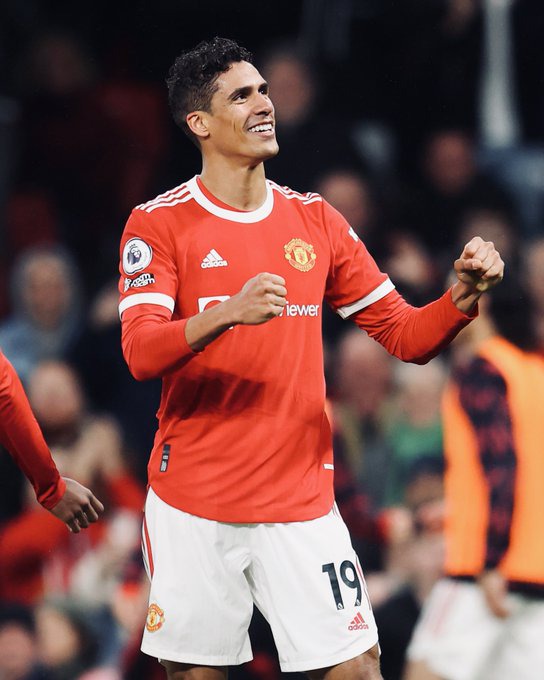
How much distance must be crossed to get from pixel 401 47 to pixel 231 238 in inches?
138

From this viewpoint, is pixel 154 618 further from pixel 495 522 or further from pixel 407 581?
pixel 407 581

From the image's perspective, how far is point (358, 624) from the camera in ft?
11.0

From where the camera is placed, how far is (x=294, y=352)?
341 cm

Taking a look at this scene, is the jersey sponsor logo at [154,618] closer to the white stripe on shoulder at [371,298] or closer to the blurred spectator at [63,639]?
the white stripe on shoulder at [371,298]

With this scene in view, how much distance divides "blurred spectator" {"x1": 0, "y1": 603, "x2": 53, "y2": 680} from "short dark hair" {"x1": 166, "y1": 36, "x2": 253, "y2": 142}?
111 inches

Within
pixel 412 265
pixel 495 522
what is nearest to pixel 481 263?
pixel 495 522

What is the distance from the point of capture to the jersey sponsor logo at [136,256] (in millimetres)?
3330

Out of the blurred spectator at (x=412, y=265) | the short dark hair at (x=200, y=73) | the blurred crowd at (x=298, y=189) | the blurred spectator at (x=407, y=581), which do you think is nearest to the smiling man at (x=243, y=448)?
the short dark hair at (x=200, y=73)

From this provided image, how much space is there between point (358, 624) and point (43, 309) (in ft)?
11.1

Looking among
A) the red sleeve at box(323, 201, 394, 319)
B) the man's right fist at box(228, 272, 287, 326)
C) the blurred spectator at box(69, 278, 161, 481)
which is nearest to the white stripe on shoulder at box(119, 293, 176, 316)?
the man's right fist at box(228, 272, 287, 326)

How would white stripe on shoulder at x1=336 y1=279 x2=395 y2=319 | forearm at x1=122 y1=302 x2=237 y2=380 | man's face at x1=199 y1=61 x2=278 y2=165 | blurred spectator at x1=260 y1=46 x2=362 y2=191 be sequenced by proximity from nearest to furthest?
forearm at x1=122 y1=302 x2=237 y2=380 → man's face at x1=199 y1=61 x2=278 y2=165 → white stripe on shoulder at x1=336 y1=279 x2=395 y2=319 → blurred spectator at x1=260 y1=46 x2=362 y2=191

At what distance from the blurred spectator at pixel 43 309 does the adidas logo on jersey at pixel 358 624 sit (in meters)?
3.15

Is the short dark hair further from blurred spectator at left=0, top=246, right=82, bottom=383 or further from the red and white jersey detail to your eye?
blurred spectator at left=0, top=246, right=82, bottom=383

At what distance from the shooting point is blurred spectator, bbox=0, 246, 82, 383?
624 cm
